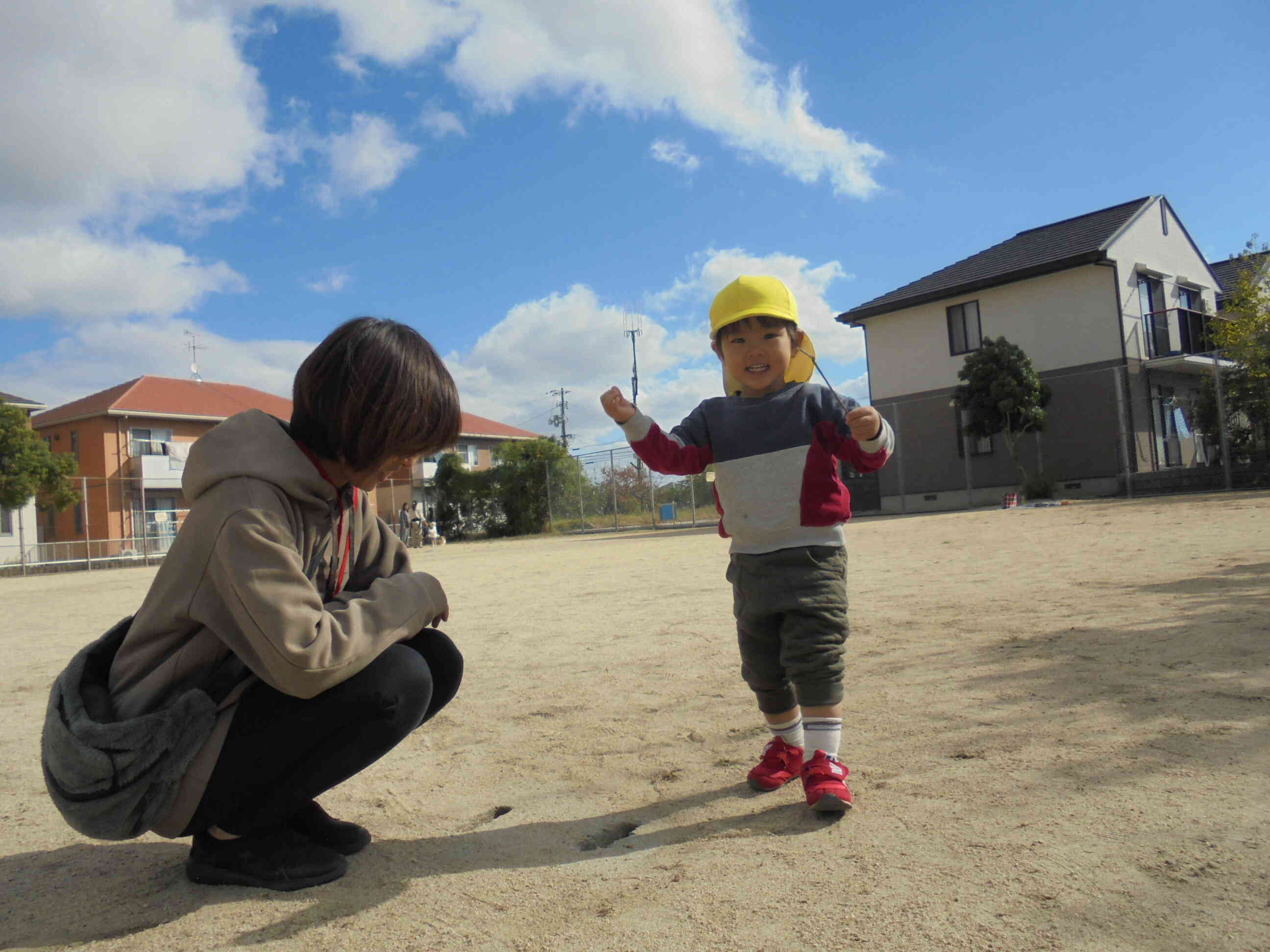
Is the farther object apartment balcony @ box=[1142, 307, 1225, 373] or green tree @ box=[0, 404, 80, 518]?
green tree @ box=[0, 404, 80, 518]

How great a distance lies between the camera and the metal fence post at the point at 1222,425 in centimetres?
1489

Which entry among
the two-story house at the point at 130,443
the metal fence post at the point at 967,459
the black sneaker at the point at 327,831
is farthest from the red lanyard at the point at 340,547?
the two-story house at the point at 130,443

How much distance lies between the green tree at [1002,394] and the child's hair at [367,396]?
1740cm

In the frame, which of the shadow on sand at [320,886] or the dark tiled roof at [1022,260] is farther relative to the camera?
the dark tiled roof at [1022,260]

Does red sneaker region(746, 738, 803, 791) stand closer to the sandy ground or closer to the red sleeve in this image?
the sandy ground

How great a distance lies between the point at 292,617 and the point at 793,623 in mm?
1207

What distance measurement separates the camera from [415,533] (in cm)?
2445

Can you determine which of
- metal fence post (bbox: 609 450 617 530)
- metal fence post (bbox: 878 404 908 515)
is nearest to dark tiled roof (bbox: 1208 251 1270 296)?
metal fence post (bbox: 878 404 908 515)

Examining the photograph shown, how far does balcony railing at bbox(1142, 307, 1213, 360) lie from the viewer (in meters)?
19.4

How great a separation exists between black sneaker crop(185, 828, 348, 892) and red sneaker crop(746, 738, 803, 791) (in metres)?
1.01

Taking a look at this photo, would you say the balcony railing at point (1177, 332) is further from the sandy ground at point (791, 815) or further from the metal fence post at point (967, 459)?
the sandy ground at point (791, 815)

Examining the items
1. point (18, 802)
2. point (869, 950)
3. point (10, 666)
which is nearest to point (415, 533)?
point (10, 666)

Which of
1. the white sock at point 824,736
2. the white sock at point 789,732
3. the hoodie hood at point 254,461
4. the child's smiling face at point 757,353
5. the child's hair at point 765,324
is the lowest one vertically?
the white sock at point 789,732

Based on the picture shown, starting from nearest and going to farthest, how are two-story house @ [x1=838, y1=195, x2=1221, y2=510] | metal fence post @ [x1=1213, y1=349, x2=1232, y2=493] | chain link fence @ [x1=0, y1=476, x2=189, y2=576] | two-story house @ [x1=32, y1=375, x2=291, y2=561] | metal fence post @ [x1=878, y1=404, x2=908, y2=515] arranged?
1. metal fence post @ [x1=1213, y1=349, x2=1232, y2=493]
2. two-story house @ [x1=838, y1=195, x2=1221, y2=510]
3. metal fence post @ [x1=878, y1=404, x2=908, y2=515]
4. chain link fence @ [x1=0, y1=476, x2=189, y2=576]
5. two-story house @ [x1=32, y1=375, x2=291, y2=561]
